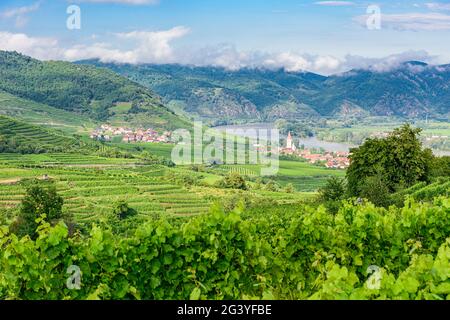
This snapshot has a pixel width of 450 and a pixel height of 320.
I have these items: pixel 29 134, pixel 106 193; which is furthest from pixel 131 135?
pixel 106 193

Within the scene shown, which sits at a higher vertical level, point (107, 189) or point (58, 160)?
point (58, 160)

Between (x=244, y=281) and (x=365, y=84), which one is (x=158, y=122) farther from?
(x=244, y=281)

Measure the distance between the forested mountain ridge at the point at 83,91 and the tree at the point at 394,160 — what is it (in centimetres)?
7676

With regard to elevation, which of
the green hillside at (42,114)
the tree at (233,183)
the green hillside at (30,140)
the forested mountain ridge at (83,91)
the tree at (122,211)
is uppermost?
the forested mountain ridge at (83,91)

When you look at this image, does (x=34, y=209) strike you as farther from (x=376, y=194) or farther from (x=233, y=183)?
(x=233, y=183)

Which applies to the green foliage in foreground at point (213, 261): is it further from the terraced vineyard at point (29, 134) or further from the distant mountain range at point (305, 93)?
the distant mountain range at point (305, 93)

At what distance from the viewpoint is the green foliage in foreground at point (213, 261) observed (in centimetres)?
465

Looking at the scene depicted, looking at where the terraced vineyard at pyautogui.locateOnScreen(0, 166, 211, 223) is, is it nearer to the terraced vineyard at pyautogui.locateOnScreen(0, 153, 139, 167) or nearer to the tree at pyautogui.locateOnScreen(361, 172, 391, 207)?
the terraced vineyard at pyautogui.locateOnScreen(0, 153, 139, 167)

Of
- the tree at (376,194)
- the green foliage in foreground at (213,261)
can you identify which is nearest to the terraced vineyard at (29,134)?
the tree at (376,194)

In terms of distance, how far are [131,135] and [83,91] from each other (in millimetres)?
36923

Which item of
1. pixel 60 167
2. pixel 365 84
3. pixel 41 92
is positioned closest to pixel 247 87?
pixel 365 84

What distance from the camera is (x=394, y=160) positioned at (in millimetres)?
26172

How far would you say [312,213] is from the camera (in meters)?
7.15
